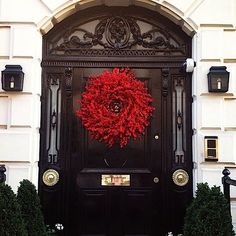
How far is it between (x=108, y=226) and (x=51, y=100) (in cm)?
197

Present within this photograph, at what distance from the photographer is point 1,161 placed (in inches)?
225

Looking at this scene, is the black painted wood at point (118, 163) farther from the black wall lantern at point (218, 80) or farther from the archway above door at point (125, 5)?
the black wall lantern at point (218, 80)

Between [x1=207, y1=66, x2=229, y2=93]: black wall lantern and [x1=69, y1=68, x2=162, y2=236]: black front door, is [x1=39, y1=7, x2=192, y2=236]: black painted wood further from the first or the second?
[x1=207, y1=66, x2=229, y2=93]: black wall lantern

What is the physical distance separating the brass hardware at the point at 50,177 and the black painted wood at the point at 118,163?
0.06 metres

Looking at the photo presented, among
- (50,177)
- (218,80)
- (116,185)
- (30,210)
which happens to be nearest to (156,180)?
(116,185)

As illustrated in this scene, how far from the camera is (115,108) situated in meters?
6.07

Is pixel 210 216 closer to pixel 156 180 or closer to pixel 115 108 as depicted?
pixel 156 180

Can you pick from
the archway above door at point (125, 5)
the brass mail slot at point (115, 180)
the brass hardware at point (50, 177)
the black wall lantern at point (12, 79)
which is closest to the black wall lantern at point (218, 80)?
the archway above door at point (125, 5)

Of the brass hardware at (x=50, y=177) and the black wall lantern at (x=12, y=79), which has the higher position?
the black wall lantern at (x=12, y=79)

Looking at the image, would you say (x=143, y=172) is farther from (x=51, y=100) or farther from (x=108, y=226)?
(x=51, y=100)

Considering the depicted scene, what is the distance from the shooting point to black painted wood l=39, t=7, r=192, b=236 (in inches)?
235

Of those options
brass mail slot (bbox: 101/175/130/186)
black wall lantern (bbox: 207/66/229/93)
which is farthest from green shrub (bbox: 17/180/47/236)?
black wall lantern (bbox: 207/66/229/93)

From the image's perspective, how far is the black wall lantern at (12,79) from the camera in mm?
5691

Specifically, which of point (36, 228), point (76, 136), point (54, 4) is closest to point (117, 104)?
point (76, 136)
